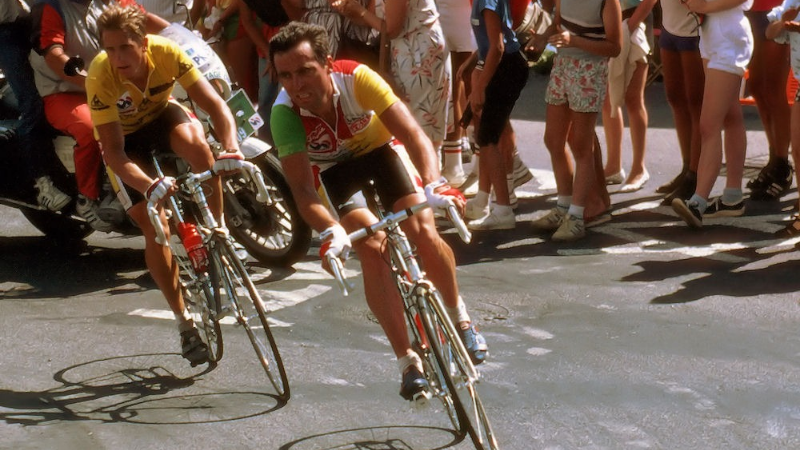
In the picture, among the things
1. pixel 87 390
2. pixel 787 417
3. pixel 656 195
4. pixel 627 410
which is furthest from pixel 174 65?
pixel 656 195

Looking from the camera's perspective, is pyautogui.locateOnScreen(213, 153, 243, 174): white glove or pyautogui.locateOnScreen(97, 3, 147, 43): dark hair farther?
pyautogui.locateOnScreen(97, 3, 147, 43): dark hair

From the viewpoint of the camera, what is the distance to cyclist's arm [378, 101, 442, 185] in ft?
19.5

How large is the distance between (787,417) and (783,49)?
460 cm

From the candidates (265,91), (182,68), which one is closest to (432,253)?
(182,68)

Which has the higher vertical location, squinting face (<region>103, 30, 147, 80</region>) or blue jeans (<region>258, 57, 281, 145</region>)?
squinting face (<region>103, 30, 147, 80</region>)

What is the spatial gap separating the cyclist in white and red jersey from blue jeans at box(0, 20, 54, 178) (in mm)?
3081

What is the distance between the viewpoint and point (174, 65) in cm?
712

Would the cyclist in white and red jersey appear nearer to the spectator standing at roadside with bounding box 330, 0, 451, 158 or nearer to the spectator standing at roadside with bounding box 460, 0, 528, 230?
the spectator standing at roadside with bounding box 460, 0, 528, 230

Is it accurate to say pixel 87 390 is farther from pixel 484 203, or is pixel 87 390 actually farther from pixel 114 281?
pixel 484 203

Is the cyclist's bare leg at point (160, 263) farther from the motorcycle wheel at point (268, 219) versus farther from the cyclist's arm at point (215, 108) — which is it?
the motorcycle wheel at point (268, 219)

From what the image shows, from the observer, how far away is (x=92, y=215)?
344 inches

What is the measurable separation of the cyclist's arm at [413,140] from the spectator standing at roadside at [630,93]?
4.23 metres

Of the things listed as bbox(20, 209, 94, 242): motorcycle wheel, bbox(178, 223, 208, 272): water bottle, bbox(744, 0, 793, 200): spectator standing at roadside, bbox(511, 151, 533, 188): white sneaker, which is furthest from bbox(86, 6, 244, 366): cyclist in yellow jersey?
bbox(744, 0, 793, 200): spectator standing at roadside

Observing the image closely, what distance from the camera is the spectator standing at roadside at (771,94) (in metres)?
9.94
